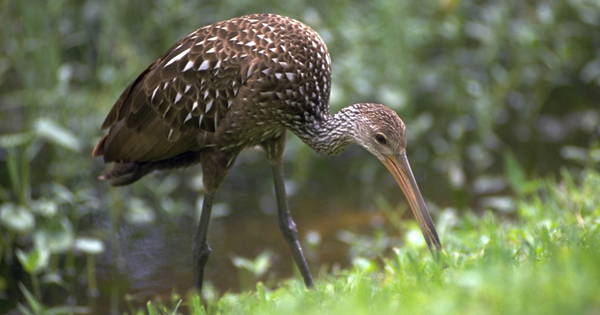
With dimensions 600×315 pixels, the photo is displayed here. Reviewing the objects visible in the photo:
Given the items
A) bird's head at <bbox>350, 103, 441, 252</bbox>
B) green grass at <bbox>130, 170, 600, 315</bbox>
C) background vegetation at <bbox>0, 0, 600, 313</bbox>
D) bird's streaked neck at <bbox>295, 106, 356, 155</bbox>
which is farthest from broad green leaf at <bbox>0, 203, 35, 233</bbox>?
bird's head at <bbox>350, 103, 441, 252</bbox>

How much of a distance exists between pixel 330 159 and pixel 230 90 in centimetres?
292

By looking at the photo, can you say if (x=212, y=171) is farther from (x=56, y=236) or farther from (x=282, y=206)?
(x=56, y=236)

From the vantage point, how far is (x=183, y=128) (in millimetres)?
3625

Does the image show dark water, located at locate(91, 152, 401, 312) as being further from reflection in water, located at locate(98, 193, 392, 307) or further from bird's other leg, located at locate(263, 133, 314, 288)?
bird's other leg, located at locate(263, 133, 314, 288)

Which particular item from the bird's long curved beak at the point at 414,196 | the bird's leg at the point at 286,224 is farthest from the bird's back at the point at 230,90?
the bird's long curved beak at the point at 414,196

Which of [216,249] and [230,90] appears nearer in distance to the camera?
[230,90]

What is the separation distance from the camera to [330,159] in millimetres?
6270

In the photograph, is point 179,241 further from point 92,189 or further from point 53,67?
point 53,67

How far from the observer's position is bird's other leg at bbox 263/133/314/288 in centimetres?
387

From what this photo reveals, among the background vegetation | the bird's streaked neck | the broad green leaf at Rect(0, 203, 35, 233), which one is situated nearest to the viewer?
the bird's streaked neck

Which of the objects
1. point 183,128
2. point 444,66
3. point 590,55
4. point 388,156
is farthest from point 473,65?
point 183,128

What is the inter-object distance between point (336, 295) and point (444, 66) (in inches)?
157

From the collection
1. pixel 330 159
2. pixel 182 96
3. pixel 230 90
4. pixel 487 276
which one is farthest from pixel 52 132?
pixel 487 276

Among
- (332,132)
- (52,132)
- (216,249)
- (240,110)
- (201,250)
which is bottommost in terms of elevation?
(216,249)
